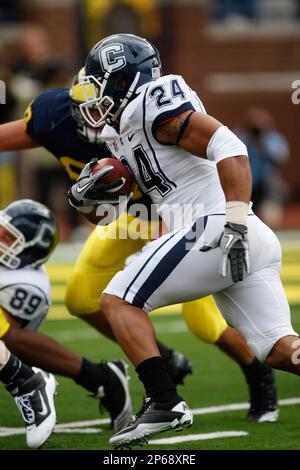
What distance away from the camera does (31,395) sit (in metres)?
4.75

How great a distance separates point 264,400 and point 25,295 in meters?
1.19

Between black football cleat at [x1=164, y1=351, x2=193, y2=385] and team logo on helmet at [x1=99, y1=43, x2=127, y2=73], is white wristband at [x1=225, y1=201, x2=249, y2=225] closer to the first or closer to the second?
team logo on helmet at [x1=99, y1=43, x2=127, y2=73]

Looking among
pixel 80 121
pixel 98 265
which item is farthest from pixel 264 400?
pixel 80 121

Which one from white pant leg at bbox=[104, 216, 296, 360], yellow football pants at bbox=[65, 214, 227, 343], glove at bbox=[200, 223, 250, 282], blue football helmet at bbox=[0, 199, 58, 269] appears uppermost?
glove at bbox=[200, 223, 250, 282]

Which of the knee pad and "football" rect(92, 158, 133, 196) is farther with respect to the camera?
the knee pad

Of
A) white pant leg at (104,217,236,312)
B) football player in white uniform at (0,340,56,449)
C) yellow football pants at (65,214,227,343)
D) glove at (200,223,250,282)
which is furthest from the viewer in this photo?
yellow football pants at (65,214,227,343)

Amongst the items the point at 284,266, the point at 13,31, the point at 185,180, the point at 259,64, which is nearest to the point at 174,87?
the point at 185,180

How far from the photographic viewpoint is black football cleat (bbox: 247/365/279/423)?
534 cm

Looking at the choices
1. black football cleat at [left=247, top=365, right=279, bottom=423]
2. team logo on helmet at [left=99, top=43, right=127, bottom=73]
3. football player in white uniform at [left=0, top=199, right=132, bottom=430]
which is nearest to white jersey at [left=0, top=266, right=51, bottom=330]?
football player in white uniform at [left=0, top=199, right=132, bottom=430]

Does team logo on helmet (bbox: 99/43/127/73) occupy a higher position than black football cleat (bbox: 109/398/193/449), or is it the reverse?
team logo on helmet (bbox: 99/43/127/73)

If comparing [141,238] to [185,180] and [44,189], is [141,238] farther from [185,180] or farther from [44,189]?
[44,189]

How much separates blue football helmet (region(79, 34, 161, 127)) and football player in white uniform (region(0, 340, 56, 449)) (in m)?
1.03

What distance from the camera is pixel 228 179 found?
4254 mm

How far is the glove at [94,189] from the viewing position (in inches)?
179
